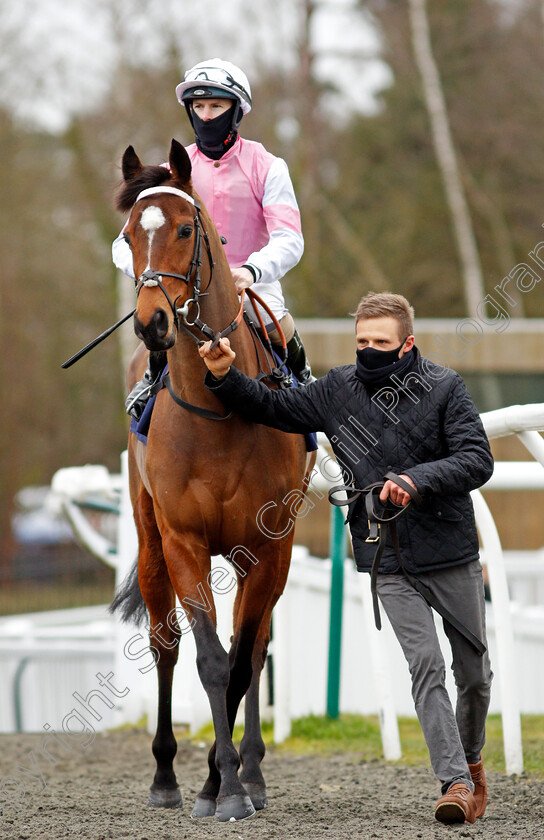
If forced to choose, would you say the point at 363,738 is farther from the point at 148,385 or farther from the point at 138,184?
the point at 138,184

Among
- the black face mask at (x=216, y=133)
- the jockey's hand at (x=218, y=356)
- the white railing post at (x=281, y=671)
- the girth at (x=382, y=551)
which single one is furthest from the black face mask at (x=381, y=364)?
the white railing post at (x=281, y=671)

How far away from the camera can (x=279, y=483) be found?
4254mm

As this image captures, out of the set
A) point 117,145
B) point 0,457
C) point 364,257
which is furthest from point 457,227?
point 0,457

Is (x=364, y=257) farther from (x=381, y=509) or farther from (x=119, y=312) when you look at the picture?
(x=381, y=509)

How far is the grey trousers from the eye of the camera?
3.66 meters

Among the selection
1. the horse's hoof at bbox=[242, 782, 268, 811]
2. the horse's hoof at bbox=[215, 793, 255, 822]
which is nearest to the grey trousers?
the horse's hoof at bbox=[215, 793, 255, 822]

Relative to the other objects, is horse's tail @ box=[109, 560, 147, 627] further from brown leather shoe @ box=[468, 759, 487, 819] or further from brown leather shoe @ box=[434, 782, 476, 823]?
brown leather shoe @ box=[434, 782, 476, 823]

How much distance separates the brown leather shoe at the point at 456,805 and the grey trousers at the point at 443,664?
0.11 ft

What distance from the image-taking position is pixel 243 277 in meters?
4.22

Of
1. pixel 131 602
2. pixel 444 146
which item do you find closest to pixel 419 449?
pixel 131 602

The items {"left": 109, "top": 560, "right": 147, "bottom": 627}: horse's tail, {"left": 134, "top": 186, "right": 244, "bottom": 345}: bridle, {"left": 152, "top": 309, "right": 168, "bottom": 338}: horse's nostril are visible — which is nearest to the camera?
{"left": 152, "top": 309, "right": 168, "bottom": 338}: horse's nostril

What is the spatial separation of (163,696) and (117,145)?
52.2ft

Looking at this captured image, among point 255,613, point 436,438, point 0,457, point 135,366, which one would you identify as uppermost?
point 0,457

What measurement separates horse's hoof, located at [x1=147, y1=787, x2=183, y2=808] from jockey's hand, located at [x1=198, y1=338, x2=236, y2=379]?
1767 mm
